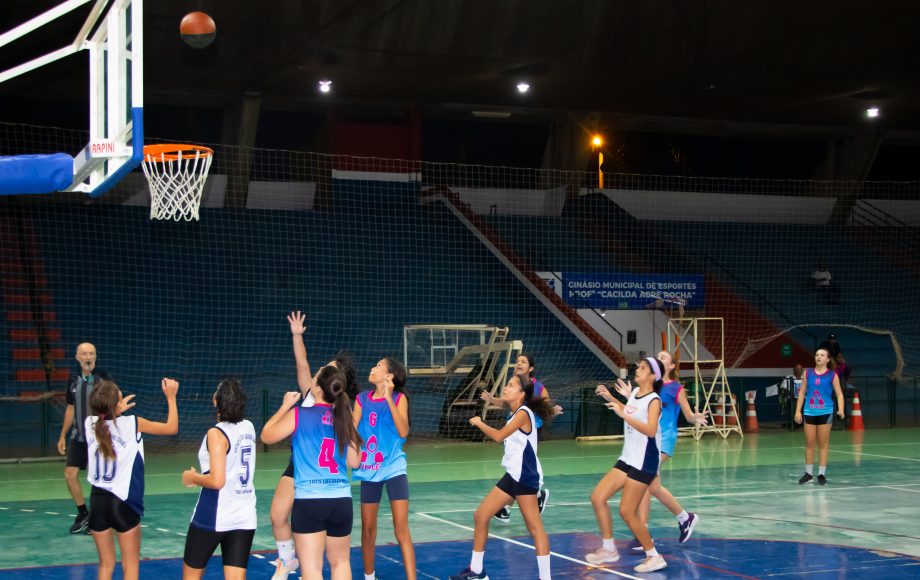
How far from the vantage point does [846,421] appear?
85.5ft

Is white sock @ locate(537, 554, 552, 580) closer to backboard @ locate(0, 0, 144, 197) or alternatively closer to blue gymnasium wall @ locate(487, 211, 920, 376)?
backboard @ locate(0, 0, 144, 197)

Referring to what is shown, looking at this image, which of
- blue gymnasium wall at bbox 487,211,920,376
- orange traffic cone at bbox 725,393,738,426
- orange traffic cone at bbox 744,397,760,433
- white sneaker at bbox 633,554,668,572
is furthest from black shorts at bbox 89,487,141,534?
blue gymnasium wall at bbox 487,211,920,376

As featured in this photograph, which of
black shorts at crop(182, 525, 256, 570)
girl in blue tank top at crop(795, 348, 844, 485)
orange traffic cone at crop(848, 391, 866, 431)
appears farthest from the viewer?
orange traffic cone at crop(848, 391, 866, 431)

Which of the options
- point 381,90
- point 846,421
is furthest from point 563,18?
point 846,421

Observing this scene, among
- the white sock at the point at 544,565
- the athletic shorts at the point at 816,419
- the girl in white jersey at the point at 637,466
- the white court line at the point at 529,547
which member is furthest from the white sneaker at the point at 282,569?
the athletic shorts at the point at 816,419

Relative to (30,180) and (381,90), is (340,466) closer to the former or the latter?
(30,180)

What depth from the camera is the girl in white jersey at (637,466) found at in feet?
30.7

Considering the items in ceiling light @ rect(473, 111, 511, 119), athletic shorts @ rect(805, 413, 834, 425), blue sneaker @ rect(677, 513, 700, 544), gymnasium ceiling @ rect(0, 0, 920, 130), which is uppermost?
ceiling light @ rect(473, 111, 511, 119)

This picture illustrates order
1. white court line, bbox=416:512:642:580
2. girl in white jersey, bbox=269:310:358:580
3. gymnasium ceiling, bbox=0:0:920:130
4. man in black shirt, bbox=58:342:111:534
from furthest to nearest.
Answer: gymnasium ceiling, bbox=0:0:920:130 < man in black shirt, bbox=58:342:111:534 < white court line, bbox=416:512:642:580 < girl in white jersey, bbox=269:310:358:580

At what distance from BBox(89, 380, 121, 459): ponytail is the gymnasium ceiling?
12718 millimetres

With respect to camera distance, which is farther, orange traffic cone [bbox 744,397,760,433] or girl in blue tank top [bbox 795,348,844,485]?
orange traffic cone [bbox 744,397,760,433]

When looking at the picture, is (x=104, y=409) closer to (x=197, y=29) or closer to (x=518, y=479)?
(x=518, y=479)

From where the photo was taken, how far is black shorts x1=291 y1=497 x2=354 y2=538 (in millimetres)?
6914

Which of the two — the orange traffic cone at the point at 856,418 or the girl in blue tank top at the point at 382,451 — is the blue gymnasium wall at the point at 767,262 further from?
the girl in blue tank top at the point at 382,451
